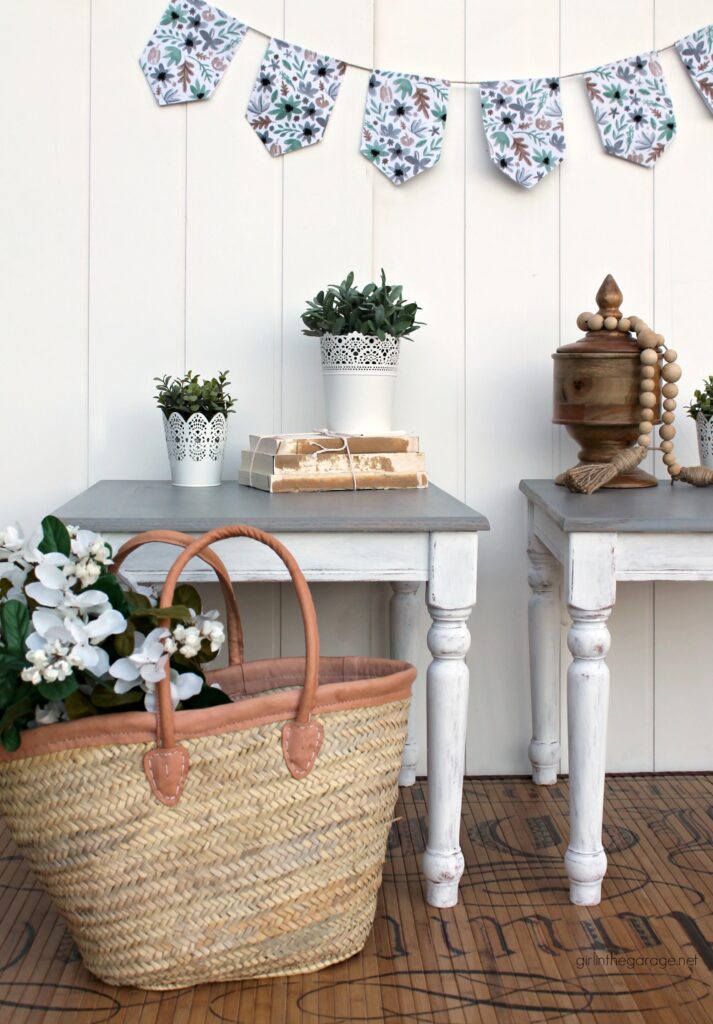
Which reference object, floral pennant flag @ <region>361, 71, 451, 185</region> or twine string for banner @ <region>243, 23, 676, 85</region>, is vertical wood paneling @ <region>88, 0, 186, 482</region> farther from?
floral pennant flag @ <region>361, 71, 451, 185</region>

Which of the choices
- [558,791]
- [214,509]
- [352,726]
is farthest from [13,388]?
[558,791]

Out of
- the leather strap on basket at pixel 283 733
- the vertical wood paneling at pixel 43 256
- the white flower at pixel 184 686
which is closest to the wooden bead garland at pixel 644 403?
the leather strap on basket at pixel 283 733

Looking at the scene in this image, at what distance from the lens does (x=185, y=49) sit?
2195 millimetres

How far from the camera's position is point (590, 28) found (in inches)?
89.0

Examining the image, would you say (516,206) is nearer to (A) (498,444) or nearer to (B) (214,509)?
(A) (498,444)

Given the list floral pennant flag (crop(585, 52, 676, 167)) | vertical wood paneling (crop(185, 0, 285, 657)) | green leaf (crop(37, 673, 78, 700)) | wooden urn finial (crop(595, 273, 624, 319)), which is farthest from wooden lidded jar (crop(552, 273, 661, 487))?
green leaf (crop(37, 673, 78, 700))

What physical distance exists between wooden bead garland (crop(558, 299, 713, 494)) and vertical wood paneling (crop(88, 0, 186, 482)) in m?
0.82

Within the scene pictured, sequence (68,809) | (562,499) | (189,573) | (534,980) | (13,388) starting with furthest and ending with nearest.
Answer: (13,388) < (562,499) < (189,573) < (534,980) < (68,809)

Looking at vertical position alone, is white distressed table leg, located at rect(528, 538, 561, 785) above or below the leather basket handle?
below

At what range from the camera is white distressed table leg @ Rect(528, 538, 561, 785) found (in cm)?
224

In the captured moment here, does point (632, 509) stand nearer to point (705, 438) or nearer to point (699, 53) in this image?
point (705, 438)

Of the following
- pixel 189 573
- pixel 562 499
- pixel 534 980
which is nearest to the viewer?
pixel 534 980

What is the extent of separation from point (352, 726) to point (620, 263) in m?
1.25

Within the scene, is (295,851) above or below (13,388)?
below
